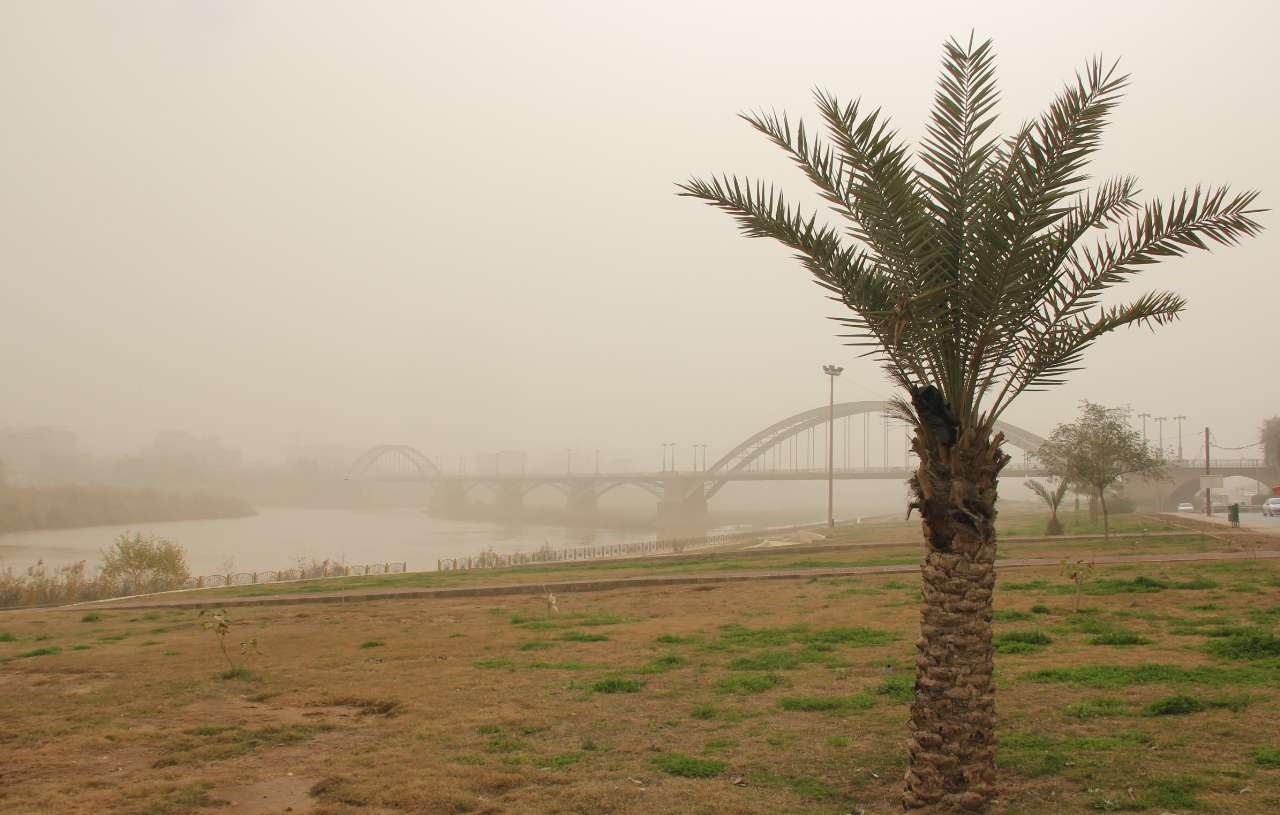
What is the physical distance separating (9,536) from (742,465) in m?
68.8

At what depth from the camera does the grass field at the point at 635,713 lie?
20.5ft

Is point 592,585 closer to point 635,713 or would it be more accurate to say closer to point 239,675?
point 239,675

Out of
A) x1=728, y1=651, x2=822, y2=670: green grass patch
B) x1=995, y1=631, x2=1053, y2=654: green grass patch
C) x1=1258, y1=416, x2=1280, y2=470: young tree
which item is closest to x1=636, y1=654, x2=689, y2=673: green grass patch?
x1=728, y1=651, x2=822, y2=670: green grass patch

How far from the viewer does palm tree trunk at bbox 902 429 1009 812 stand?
5.66 meters

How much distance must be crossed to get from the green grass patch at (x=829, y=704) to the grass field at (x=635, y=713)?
23mm

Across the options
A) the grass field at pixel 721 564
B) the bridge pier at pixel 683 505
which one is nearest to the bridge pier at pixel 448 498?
the bridge pier at pixel 683 505

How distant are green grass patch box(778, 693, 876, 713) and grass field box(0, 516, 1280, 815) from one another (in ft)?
0.08

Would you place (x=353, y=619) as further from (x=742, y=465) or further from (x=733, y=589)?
(x=742, y=465)

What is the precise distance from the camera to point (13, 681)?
36.7ft

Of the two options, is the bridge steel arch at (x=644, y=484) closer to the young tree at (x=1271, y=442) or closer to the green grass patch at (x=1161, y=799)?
the young tree at (x=1271, y=442)

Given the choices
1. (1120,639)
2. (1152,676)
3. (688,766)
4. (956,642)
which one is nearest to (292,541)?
(1120,639)

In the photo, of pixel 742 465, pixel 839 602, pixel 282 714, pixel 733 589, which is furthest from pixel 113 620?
pixel 742 465

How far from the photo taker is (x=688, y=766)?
263 inches

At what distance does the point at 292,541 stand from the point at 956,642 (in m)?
62.6
